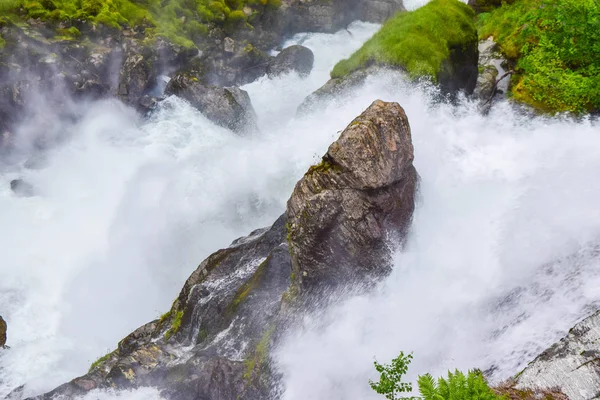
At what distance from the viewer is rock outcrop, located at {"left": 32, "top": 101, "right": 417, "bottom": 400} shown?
46.7ft

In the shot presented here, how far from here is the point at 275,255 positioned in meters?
15.8

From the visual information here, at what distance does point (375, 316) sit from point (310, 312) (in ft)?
7.18

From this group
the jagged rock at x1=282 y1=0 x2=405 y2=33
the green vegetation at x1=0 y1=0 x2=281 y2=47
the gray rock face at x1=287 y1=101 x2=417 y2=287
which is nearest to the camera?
the gray rock face at x1=287 y1=101 x2=417 y2=287

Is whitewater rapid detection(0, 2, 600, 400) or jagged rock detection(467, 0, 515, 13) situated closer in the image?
whitewater rapid detection(0, 2, 600, 400)

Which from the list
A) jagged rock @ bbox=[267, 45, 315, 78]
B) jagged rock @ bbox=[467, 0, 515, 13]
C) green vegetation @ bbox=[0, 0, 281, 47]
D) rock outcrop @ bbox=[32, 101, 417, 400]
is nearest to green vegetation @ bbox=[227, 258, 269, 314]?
rock outcrop @ bbox=[32, 101, 417, 400]

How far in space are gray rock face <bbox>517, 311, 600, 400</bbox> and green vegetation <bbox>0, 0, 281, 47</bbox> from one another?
32087mm

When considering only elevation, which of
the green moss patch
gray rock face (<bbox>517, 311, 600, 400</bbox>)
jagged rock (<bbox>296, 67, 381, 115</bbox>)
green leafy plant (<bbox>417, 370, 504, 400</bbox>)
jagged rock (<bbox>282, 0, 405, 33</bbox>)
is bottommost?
gray rock face (<bbox>517, 311, 600, 400</bbox>)

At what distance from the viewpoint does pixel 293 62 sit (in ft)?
110

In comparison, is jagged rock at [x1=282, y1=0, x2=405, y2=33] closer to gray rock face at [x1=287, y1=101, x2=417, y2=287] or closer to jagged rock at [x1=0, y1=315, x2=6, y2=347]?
gray rock face at [x1=287, y1=101, x2=417, y2=287]

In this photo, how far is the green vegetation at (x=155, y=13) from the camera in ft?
104

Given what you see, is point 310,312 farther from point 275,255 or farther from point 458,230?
point 458,230

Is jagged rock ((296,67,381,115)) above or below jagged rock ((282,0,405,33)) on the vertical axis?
below

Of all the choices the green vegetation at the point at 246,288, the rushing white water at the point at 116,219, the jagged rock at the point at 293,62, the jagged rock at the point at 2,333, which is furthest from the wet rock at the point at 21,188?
the jagged rock at the point at 293,62

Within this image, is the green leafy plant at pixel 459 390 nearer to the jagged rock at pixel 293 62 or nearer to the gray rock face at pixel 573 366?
the gray rock face at pixel 573 366
